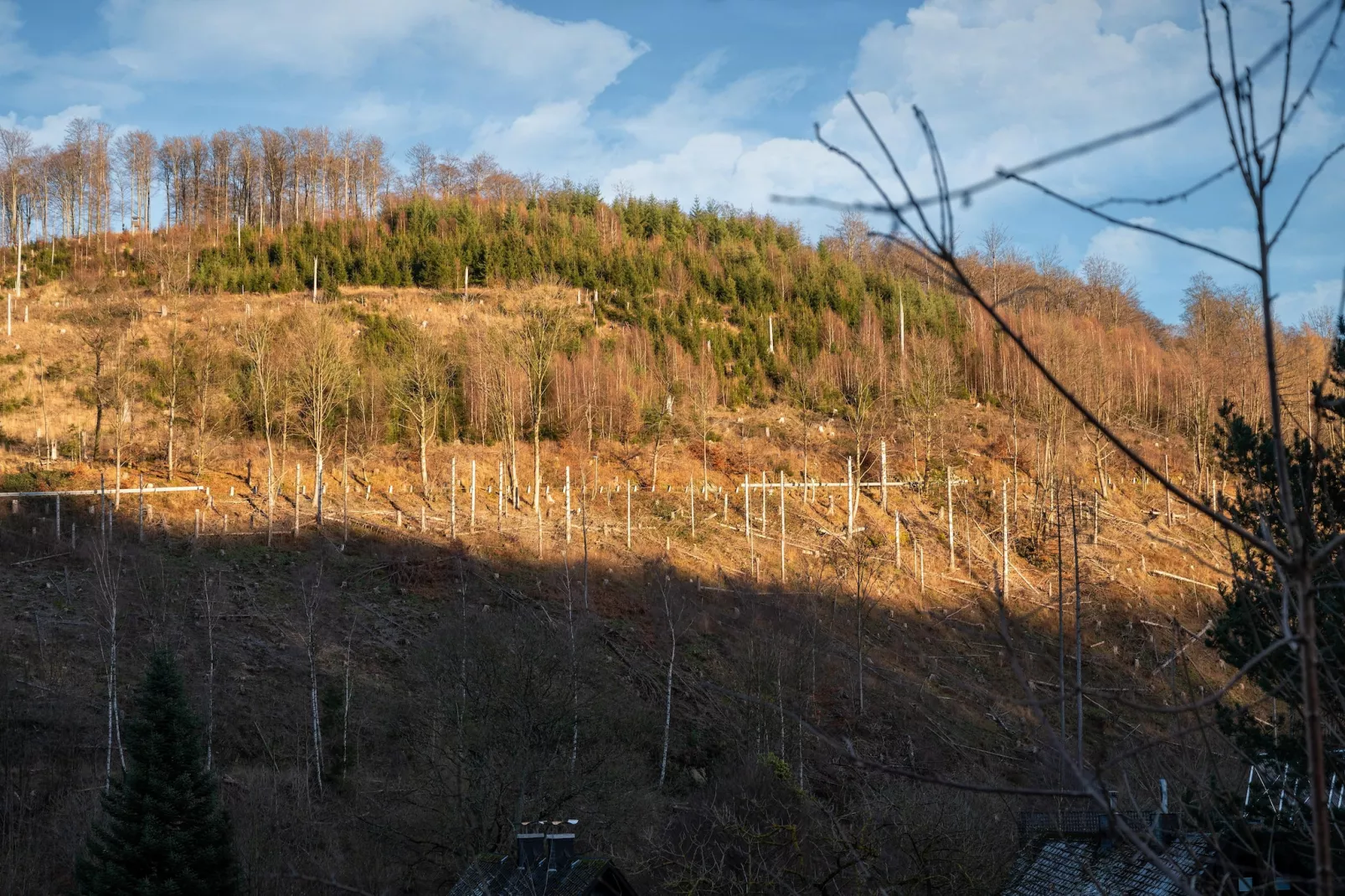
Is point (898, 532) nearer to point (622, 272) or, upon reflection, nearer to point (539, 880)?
point (539, 880)

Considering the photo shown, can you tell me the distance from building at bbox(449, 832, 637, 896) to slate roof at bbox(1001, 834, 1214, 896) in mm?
4824

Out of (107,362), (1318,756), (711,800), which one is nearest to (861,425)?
(711,800)

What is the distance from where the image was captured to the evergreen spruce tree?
236 centimetres

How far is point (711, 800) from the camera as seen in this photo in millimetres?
17844

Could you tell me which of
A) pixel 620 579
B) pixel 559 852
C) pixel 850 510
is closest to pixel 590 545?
pixel 620 579

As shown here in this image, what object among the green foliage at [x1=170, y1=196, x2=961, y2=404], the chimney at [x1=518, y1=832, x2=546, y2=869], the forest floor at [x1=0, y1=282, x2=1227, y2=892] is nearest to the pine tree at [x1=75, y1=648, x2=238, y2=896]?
the forest floor at [x1=0, y1=282, x2=1227, y2=892]

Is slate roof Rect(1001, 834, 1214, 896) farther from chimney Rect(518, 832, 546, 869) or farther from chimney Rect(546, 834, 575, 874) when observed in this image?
chimney Rect(518, 832, 546, 869)

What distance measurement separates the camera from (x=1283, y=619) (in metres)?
1.57

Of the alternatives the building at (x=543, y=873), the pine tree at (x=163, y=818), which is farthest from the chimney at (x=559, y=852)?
the pine tree at (x=163, y=818)

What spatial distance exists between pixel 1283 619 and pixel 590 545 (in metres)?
27.3

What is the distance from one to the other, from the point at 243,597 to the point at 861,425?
23075 millimetres

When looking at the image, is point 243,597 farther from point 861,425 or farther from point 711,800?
point 861,425

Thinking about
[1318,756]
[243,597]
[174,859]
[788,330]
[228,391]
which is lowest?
[174,859]

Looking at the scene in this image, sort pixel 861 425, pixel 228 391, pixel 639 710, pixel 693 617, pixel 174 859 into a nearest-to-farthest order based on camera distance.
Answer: pixel 174 859, pixel 639 710, pixel 693 617, pixel 228 391, pixel 861 425
